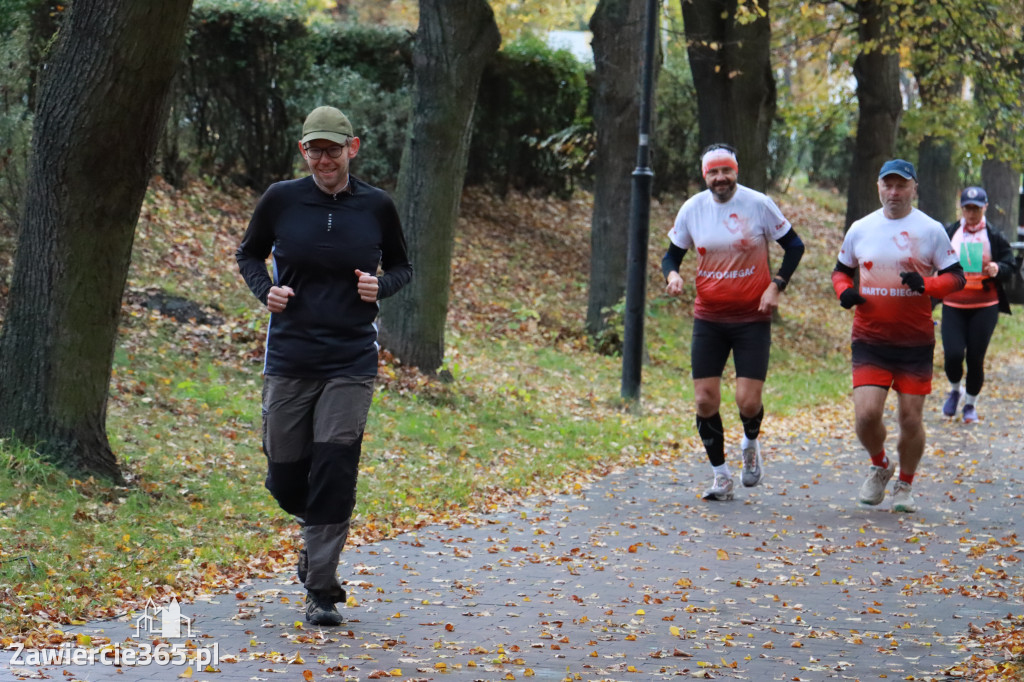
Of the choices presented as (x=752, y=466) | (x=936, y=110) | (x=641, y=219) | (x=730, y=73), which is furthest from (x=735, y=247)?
(x=936, y=110)

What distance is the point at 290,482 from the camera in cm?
609

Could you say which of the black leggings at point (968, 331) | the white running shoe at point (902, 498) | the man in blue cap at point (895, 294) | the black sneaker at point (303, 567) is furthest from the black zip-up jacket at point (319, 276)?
the black leggings at point (968, 331)

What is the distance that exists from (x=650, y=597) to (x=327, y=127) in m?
2.87

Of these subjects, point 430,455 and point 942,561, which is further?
point 430,455

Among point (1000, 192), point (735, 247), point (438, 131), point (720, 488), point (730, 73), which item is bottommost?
point (720, 488)

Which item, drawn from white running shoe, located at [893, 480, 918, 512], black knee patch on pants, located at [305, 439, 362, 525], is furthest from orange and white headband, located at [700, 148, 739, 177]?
black knee patch on pants, located at [305, 439, 362, 525]

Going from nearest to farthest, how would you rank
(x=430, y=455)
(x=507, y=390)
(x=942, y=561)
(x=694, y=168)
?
(x=942, y=561) → (x=430, y=455) → (x=507, y=390) → (x=694, y=168)

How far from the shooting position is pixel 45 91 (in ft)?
25.6

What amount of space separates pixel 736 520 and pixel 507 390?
5.32 m

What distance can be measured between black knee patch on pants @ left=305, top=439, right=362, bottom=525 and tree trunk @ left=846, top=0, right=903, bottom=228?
18181mm

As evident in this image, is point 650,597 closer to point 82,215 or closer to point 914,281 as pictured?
point 914,281

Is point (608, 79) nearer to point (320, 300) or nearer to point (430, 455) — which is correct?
point (430, 455)

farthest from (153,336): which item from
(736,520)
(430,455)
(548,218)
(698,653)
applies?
(548,218)

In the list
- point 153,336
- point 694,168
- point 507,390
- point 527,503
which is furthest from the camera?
point 694,168
